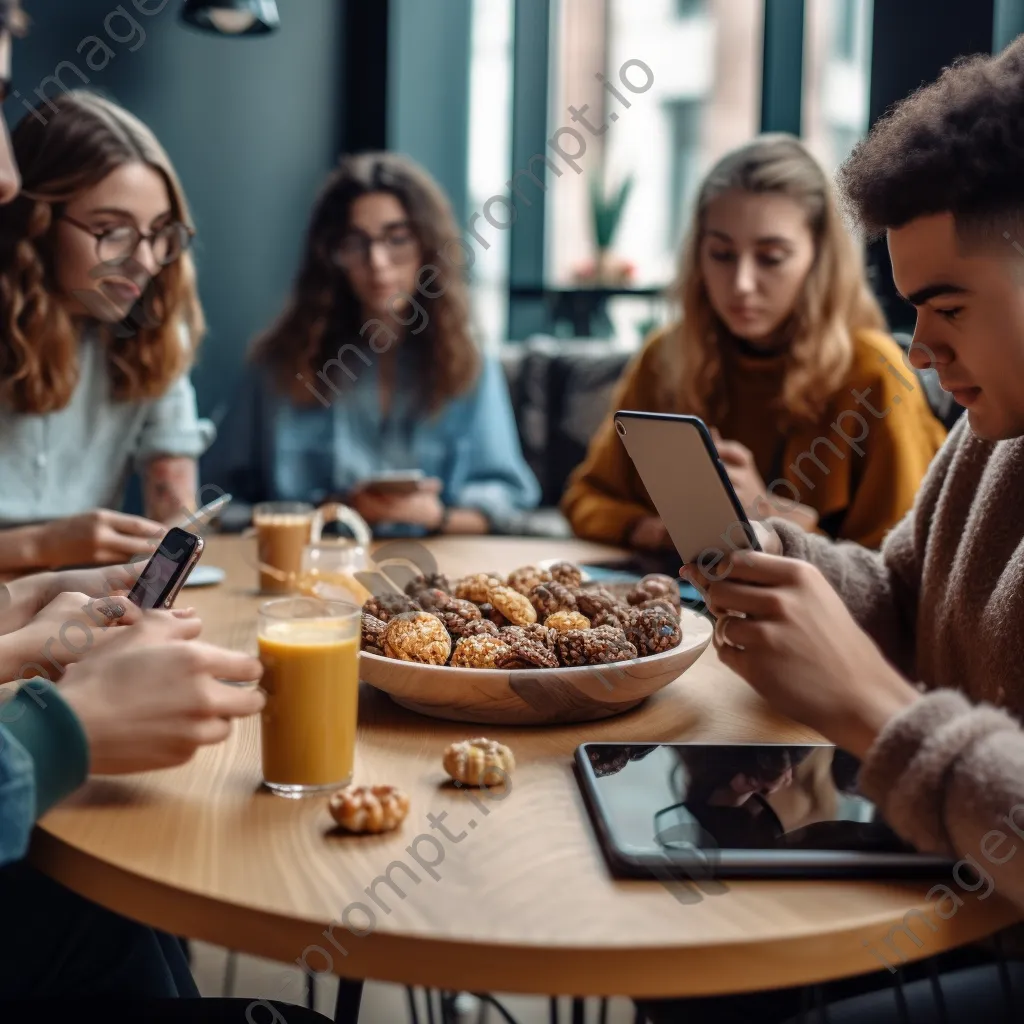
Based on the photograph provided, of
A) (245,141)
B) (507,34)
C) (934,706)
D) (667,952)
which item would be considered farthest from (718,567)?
(507,34)

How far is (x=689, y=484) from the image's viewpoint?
948mm

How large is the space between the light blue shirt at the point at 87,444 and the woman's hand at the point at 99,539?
17.7 inches

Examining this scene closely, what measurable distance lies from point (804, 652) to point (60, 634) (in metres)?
0.67

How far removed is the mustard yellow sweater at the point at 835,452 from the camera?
2.08m

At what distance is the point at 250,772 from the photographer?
0.93 meters

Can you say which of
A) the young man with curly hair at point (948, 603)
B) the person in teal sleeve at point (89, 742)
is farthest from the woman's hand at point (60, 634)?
the young man with curly hair at point (948, 603)

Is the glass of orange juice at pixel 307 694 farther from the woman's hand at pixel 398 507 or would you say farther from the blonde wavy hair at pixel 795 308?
the blonde wavy hair at pixel 795 308

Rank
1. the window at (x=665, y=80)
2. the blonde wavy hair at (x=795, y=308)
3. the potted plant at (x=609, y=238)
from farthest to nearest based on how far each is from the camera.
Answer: the window at (x=665, y=80), the potted plant at (x=609, y=238), the blonde wavy hair at (x=795, y=308)

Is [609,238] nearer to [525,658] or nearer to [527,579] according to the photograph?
[527,579]

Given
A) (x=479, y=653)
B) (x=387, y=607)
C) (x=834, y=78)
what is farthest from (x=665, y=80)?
(x=479, y=653)

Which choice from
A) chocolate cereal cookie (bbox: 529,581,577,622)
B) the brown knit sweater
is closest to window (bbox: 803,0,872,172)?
the brown knit sweater

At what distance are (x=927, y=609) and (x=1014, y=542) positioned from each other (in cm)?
16

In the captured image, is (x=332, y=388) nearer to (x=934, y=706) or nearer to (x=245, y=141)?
(x=245, y=141)

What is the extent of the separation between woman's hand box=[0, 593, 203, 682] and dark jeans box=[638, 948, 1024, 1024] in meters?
0.61
